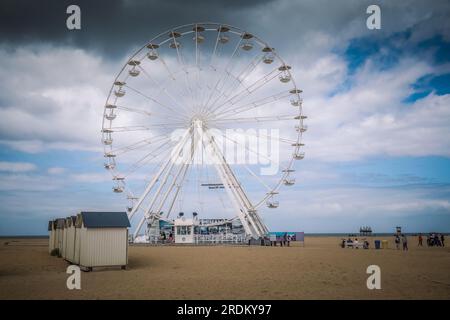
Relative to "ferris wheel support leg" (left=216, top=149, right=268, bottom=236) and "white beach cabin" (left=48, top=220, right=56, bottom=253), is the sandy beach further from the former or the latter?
"ferris wheel support leg" (left=216, top=149, right=268, bottom=236)

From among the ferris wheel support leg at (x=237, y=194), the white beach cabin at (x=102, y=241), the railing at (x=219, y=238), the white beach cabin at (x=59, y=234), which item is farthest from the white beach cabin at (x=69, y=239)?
the railing at (x=219, y=238)

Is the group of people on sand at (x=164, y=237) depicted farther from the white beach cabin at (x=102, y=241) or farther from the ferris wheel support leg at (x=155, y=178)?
the white beach cabin at (x=102, y=241)

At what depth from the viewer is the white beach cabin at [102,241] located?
57.4 ft

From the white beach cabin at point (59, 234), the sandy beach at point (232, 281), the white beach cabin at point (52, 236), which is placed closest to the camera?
the sandy beach at point (232, 281)

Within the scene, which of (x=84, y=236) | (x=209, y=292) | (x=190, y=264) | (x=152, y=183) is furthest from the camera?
(x=152, y=183)

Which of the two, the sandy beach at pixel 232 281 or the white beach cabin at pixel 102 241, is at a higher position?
the white beach cabin at pixel 102 241

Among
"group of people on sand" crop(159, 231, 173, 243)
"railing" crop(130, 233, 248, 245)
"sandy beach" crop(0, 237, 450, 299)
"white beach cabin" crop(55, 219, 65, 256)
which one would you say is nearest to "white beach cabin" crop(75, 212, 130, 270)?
"sandy beach" crop(0, 237, 450, 299)

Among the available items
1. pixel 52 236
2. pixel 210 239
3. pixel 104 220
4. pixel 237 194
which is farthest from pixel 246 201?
pixel 104 220

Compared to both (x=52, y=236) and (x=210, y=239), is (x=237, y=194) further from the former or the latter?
(x=52, y=236)

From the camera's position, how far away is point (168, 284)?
13242 millimetres

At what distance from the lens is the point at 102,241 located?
58.3 ft

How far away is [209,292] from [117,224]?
7655 millimetres
